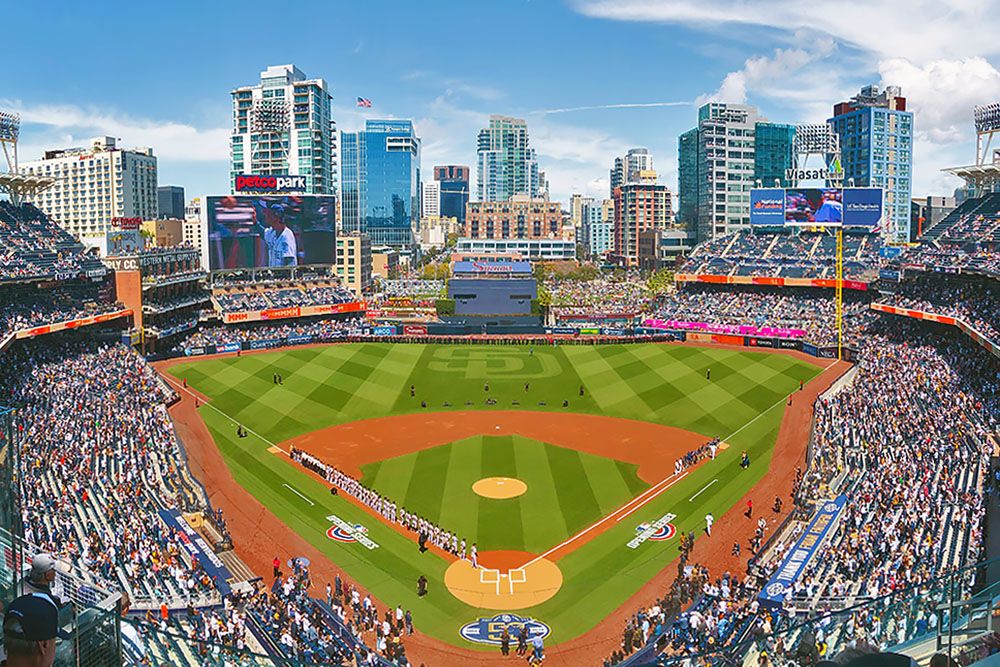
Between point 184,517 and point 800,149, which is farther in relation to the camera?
point 800,149

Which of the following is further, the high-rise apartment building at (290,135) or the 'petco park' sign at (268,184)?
the high-rise apartment building at (290,135)

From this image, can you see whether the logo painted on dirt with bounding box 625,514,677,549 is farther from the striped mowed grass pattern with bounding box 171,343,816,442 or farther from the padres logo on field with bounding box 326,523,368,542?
the striped mowed grass pattern with bounding box 171,343,816,442

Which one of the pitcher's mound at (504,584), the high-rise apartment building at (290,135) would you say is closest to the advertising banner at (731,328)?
the pitcher's mound at (504,584)

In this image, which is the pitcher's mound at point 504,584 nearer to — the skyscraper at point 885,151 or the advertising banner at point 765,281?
the advertising banner at point 765,281

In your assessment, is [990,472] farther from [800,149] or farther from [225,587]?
[800,149]

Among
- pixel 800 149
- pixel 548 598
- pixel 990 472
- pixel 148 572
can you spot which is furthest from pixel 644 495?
pixel 800 149

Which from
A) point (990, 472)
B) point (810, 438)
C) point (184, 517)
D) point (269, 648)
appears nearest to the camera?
point (269, 648)

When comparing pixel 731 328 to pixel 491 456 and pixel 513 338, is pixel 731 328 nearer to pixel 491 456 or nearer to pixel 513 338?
pixel 513 338

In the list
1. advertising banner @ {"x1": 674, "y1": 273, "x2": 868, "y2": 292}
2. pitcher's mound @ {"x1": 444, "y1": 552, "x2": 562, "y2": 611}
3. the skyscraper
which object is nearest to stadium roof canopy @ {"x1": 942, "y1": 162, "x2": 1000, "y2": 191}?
advertising banner @ {"x1": 674, "y1": 273, "x2": 868, "y2": 292}
